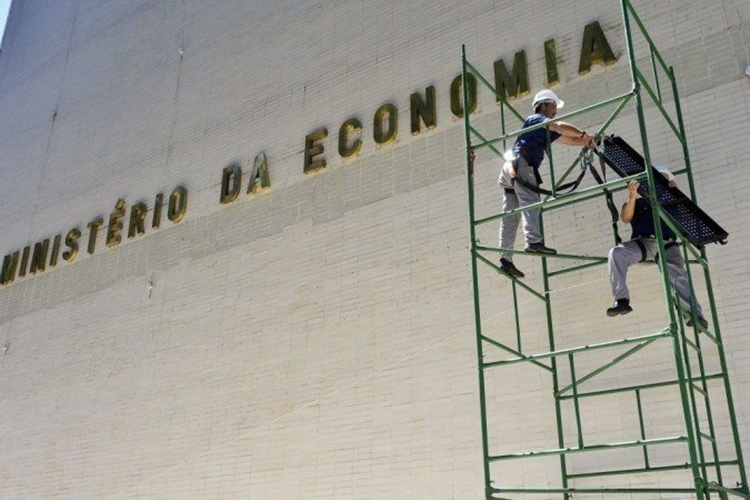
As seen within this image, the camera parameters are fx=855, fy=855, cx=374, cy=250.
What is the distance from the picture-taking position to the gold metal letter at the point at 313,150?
1228 cm

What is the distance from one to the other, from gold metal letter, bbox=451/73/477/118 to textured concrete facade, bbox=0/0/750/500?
138 millimetres

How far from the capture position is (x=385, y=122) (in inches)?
467

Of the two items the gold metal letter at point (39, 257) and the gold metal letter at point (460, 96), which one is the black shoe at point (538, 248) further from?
the gold metal letter at point (39, 257)

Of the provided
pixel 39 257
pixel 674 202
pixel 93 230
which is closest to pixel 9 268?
pixel 39 257

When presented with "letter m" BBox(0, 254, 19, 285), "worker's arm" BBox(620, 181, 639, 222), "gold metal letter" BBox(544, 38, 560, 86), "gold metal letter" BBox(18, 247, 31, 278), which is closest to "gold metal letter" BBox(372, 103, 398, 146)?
"gold metal letter" BBox(544, 38, 560, 86)

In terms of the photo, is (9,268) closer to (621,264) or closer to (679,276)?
(621,264)

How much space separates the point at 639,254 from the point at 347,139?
5.84m

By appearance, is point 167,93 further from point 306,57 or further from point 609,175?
point 609,175

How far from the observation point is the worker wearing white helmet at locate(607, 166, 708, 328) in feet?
22.7

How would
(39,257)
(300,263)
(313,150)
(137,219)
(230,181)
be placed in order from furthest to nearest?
(39,257)
(137,219)
(230,181)
(313,150)
(300,263)

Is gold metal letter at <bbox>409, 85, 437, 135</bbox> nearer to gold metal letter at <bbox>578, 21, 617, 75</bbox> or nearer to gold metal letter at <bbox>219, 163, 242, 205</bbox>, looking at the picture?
gold metal letter at <bbox>578, 21, 617, 75</bbox>

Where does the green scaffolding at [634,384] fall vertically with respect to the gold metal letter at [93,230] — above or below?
below

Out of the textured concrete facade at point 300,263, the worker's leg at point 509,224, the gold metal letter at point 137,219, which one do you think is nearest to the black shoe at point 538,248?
the worker's leg at point 509,224

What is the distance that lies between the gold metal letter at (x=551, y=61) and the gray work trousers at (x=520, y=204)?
2.98 meters
